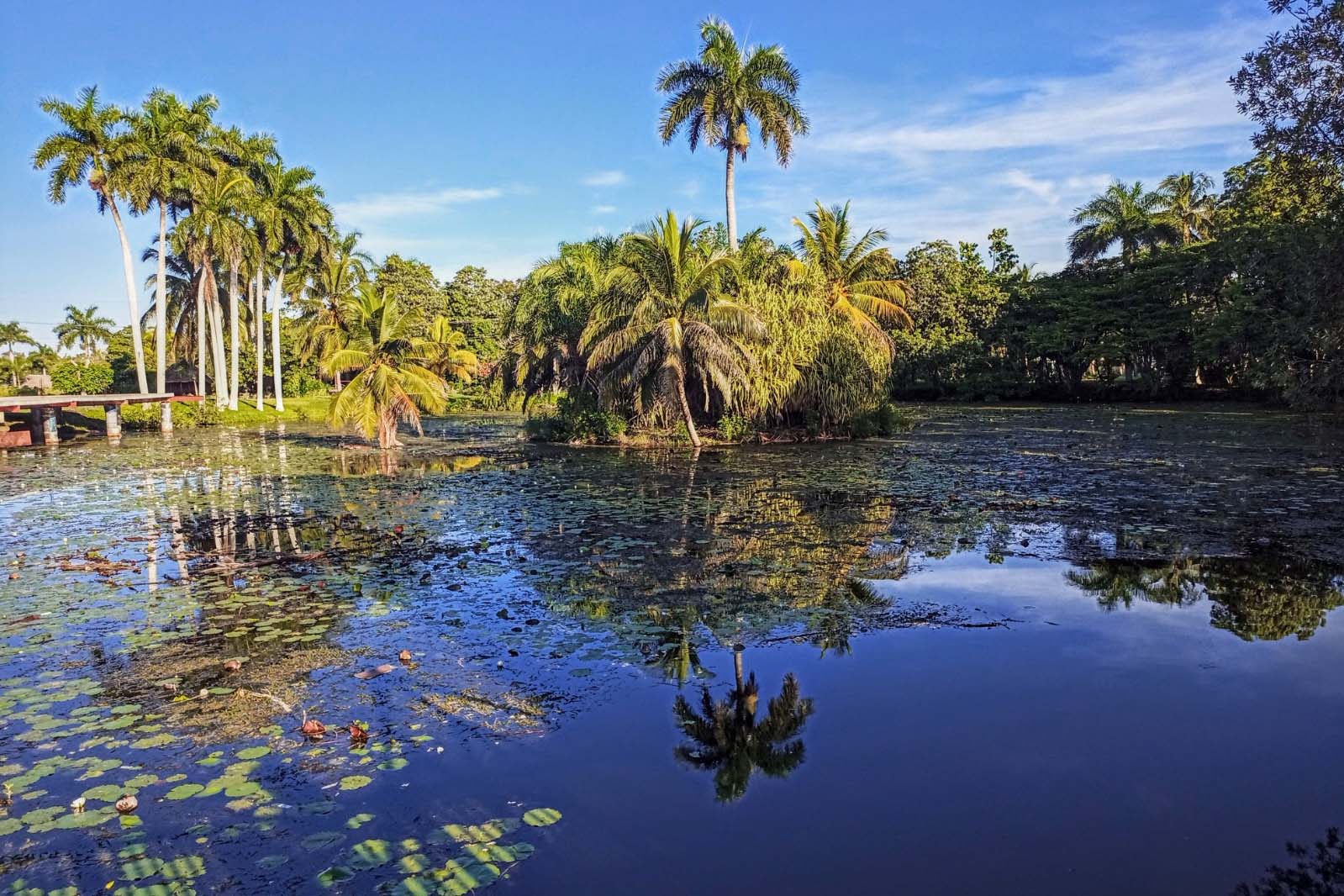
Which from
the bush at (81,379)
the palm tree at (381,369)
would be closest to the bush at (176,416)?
the palm tree at (381,369)

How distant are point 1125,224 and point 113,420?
5547 cm

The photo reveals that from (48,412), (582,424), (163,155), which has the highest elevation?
(163,155)

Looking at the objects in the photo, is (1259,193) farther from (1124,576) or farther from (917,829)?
(917,829)

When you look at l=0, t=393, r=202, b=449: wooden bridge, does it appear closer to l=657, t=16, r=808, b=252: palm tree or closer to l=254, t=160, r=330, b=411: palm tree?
l=254, t=160, r=330, b=411: palm tree

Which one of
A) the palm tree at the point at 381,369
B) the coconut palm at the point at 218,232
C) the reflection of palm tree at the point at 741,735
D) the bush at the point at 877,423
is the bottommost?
the reflection of palm tree at the point at 741,735

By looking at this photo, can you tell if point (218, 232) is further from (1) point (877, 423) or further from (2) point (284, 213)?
(1) point (877, 423)

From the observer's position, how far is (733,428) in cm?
2770

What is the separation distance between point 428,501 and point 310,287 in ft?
168

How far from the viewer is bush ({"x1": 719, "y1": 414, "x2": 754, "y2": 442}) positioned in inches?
1089

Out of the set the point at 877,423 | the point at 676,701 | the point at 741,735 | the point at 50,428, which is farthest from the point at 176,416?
the point at 741,735

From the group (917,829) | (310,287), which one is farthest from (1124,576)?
(310,287)

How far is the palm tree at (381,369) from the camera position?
25.5 m

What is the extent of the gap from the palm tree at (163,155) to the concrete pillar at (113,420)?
2218 millimetres

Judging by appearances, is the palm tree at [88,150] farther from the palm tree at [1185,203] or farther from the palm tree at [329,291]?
the palm tree at [1185,203]
